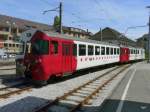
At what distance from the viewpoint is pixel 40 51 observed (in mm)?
16969

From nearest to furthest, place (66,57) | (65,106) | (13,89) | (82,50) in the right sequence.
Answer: (65,106) → (13,89) → (66,57) → (82,50)

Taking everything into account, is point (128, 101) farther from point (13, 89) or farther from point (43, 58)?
point (13, 89)

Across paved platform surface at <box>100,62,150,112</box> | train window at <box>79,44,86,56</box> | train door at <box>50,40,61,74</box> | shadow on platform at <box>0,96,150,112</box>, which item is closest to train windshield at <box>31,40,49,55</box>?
train door at <box>50,40,61,74</box>

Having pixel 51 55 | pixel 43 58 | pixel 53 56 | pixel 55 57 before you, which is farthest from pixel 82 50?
pixel 43 58

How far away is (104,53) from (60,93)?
15718 millimetres

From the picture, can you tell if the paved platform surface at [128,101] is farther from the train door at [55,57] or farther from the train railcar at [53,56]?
the train railcar at [53,56]

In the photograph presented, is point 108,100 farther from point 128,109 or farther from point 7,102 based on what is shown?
point 7,102

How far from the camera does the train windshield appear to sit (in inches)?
669

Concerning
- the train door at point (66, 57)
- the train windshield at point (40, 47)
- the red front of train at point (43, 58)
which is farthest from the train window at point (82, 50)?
the train windshield at point (40, 47)

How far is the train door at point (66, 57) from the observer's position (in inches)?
762

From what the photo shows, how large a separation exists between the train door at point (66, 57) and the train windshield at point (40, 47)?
7.34ft

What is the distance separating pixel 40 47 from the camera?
672 inches

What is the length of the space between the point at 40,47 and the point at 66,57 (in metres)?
3.01

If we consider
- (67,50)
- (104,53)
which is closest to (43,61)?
(67,50)
